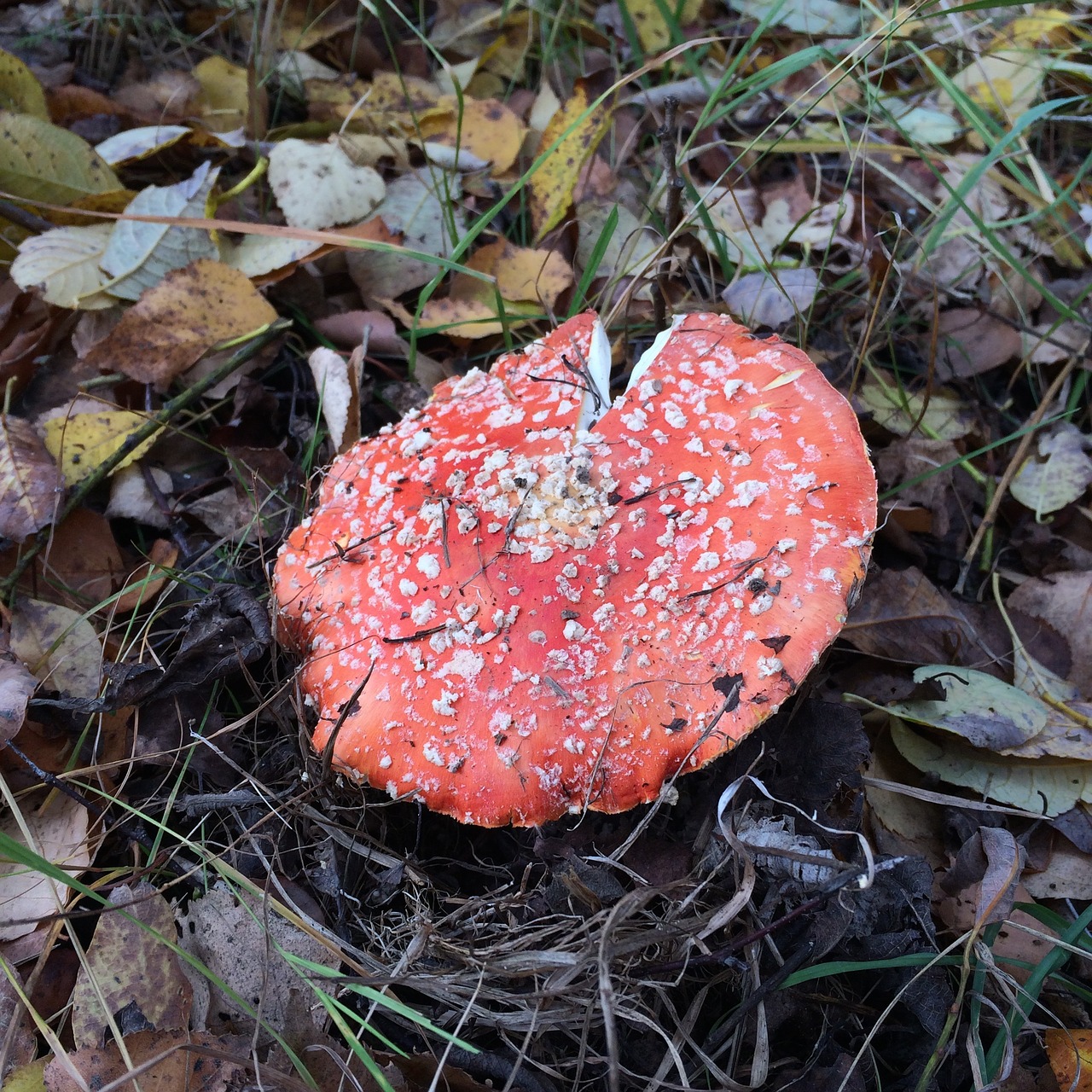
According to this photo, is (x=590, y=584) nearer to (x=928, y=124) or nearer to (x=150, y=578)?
(x=150, y=578)

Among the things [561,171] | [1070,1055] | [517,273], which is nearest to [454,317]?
[517,273]

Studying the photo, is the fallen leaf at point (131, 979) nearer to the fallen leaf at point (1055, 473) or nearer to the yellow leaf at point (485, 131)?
the fallen leaf at point (1055, 473)

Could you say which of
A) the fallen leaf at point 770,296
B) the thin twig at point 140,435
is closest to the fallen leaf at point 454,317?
the thin twig at point 140,435

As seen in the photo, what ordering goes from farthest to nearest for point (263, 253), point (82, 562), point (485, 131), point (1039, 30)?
1. point (1039, 30)
2. point (485, 131)
3. point (263, 253)
4. point (82, 562)

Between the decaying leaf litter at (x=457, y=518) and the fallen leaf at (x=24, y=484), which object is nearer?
the decaying leaf litter at (x=457, y=518)

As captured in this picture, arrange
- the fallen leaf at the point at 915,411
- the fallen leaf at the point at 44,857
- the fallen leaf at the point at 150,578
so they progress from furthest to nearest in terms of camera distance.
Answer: the fallen leaf at the point at 915,411, the fallen leaf at the point at 150,578, the fallen leaf at the point at 44,857

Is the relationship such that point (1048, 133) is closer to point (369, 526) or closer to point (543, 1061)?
point (369, 526)
